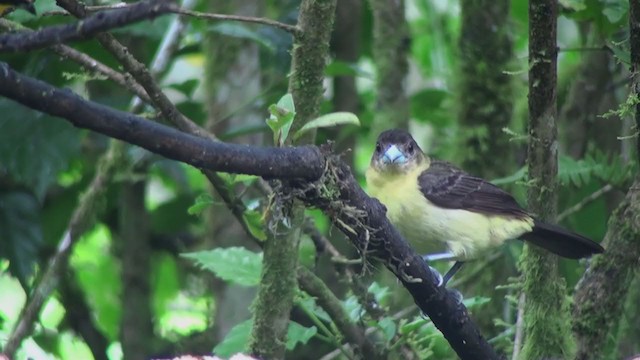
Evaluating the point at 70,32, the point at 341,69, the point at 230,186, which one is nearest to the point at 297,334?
the point at 230,186

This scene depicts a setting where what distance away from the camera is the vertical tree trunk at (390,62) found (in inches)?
204

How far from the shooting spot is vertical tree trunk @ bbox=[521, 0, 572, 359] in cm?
298

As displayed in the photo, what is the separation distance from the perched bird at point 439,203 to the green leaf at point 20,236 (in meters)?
1.46

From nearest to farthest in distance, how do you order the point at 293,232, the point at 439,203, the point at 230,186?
the point at 293,232 → the point at 230,186 → the point at 439,203

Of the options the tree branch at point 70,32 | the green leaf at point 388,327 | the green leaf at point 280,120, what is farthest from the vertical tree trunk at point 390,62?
the tree branch at point 70,32

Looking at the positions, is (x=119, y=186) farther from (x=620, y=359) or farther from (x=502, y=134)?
(x=620, y=359)

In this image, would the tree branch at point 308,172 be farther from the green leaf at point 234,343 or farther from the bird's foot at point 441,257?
the bird's foot at point 441,257

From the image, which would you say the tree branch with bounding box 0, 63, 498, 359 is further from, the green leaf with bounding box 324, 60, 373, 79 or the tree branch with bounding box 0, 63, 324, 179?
the green leaf with bounding box 324, 60, 373, 79

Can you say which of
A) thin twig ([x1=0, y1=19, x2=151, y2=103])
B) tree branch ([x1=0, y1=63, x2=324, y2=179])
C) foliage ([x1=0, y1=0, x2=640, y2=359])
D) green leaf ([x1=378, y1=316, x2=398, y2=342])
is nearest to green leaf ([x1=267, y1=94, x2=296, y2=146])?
tree branch ([x1=0, y1=63, x2=324, y2=179])

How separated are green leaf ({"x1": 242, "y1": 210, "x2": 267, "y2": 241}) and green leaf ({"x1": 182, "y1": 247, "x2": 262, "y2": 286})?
0.17m

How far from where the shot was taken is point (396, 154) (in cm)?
425

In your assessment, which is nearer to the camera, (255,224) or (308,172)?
(308,172)

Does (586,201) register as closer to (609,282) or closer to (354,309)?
(609,282)

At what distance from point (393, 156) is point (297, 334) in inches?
41.3
